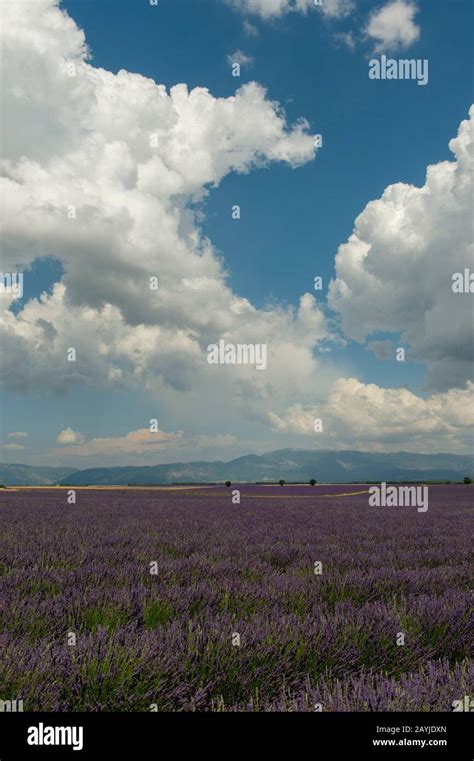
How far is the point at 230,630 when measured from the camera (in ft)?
8.84

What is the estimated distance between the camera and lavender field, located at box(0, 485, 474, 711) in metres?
2.01

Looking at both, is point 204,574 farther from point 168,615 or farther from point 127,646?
point 127,646

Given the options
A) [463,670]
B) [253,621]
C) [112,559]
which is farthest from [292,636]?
[112,559]

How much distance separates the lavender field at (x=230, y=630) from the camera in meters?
2.01

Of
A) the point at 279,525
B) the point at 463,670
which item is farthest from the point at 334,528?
the point at 463,670

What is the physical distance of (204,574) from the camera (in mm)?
4520
